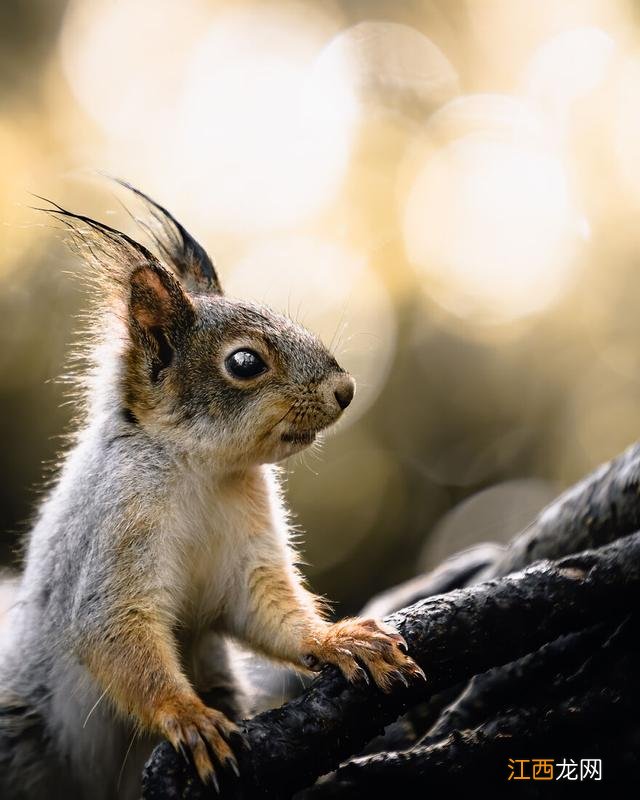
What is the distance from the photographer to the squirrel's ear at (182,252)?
2402mm

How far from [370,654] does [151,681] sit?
44 cm

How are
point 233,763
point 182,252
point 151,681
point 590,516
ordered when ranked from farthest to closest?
point 182,252
point 590,516
point 151,681
point 233,763

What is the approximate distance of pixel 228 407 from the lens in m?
1.95

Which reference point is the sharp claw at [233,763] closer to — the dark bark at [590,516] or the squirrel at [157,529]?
the squirrel at [157,529]

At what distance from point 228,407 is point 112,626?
518mm

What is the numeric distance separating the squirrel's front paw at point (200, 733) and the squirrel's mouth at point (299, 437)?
61 cm

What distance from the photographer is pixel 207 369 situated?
→ 2.02 metres

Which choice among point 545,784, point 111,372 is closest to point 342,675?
point 545,784

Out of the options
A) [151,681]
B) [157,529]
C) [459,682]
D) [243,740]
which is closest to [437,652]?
[459,682]

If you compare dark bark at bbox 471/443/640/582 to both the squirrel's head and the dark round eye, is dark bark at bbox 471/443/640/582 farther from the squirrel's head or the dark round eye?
the dark round eye

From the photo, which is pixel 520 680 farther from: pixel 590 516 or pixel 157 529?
pixel 157 529

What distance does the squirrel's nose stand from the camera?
1.99 meters

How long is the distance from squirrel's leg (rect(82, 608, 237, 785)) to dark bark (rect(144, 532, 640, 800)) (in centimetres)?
5

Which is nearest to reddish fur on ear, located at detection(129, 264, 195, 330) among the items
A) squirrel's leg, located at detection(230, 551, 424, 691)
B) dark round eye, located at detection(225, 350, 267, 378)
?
dark round eye, located at detection(225, 350, 267, 378)
